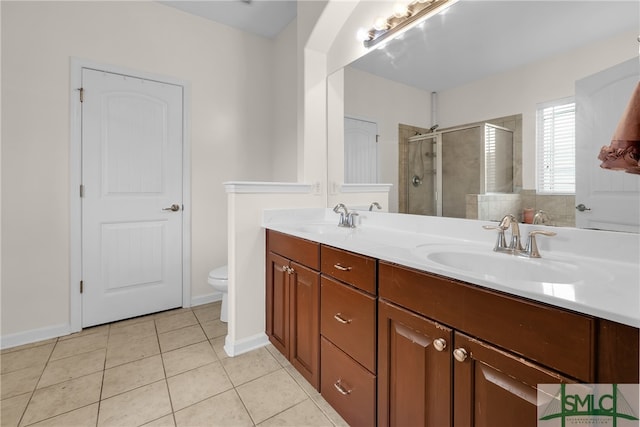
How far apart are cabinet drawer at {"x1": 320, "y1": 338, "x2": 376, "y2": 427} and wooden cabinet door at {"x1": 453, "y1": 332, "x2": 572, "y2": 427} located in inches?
15.2

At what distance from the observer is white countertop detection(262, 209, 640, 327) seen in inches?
26.0

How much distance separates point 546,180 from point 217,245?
2.64 meters

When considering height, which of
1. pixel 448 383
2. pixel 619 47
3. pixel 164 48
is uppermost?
pixel 164 48

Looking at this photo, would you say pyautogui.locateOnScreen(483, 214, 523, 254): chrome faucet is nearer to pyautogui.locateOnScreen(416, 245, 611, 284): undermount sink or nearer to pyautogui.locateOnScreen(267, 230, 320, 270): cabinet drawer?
pyautogui.locateOnScreen(416, 245, 611, 284): undermount sink

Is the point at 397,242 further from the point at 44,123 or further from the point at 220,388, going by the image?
the point at 44,123

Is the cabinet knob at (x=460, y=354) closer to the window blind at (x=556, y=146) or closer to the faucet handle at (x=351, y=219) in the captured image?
the window blind at (x=556, y=146)

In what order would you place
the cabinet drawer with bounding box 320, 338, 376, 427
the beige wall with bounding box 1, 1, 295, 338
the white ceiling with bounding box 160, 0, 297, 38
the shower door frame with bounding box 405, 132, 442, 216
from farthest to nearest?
the white ceiling with bounding box 160, 0, 297, 38 → the beige wall with bounding box 1, 1, 295, 338 → the shower door frame with bounding box 405, 132, 442, 216 → the cabinet drawer with bounding box 320, 338, 376, 427

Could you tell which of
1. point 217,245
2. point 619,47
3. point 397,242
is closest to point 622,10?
point 619,47

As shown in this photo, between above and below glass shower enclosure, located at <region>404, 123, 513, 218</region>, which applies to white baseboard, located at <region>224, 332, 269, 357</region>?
below

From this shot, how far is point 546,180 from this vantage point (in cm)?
118

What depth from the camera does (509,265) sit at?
3.51ft

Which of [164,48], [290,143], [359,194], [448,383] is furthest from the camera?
[290,143]

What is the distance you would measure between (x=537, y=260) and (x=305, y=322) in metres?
1.10

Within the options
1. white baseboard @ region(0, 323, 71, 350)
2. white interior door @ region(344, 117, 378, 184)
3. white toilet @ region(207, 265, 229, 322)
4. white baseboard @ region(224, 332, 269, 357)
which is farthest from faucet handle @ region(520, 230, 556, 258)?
white baseboard @ region(0, 323, 71, 350)
